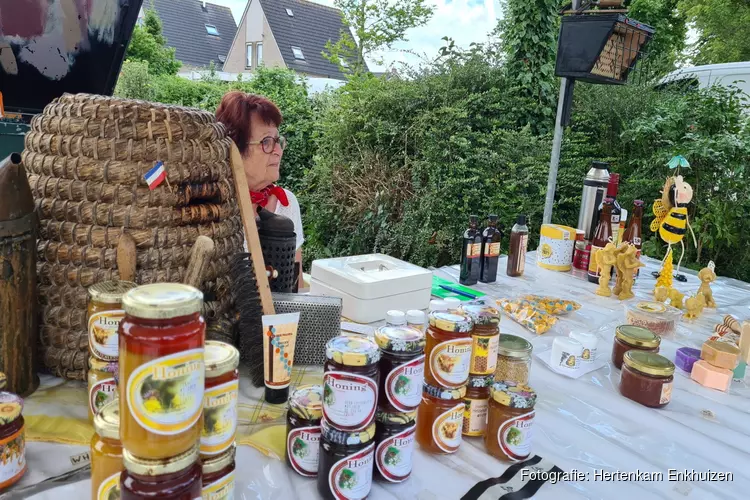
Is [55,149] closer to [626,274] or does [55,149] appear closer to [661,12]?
[626,274]

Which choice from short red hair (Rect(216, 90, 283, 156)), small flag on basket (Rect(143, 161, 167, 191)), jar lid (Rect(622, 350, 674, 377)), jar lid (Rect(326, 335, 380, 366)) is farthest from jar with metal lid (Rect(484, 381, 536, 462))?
short red hair (Rect(216, 90, 283, 156))

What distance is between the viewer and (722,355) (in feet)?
4.55

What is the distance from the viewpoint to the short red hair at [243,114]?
75.4 inches

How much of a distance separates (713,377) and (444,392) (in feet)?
3.05

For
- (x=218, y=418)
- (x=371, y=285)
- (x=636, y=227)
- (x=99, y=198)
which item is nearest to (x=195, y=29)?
(x=636, y=227)

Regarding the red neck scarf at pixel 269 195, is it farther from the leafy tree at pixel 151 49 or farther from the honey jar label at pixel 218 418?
the leafy tree at pixel 151 49

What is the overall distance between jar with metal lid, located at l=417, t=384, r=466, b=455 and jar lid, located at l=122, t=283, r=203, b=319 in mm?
513

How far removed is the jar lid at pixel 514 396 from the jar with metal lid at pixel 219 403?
0.52 metres

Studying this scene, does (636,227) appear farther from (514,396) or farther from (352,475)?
(352,475)

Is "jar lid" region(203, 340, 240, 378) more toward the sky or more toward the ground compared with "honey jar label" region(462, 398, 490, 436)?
more toward the sky

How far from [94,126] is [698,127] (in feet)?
13.6

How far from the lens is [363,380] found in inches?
29.9

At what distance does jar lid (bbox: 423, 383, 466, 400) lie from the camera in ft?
3.05

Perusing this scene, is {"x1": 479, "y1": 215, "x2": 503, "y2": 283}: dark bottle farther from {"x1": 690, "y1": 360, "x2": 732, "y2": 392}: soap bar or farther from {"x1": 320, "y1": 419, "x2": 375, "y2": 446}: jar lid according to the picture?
{"x1": 320, "y1": 419, "x2": 375, "y2": 446}: jar lid
